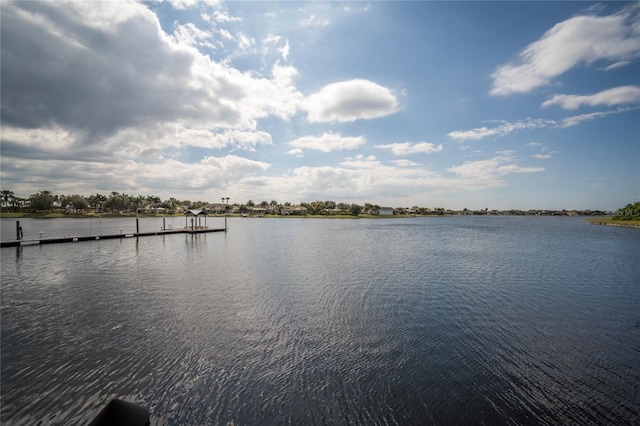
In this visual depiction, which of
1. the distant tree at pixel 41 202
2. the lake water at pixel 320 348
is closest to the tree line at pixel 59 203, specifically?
the distant tree at pixel 41 202

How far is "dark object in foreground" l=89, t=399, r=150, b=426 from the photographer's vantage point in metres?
5.66

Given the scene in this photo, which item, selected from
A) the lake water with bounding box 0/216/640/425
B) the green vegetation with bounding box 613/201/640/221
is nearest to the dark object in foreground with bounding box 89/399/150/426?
the lake water with bounding box 0/216/640/425

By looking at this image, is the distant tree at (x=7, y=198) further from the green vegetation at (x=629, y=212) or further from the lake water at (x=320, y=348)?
the green vegetation at (x=629, y=212)

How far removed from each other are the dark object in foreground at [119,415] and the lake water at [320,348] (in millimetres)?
1437

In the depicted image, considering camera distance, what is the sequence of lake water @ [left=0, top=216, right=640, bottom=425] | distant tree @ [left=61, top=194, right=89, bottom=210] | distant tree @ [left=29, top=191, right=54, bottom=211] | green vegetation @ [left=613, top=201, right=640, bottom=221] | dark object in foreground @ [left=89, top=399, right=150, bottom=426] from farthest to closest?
1. distant tree @ [left=61, top=194, right=89, bottom=210]
2. distant tree @ [left=29, top=191, right=54, bottom=211]
3. green vegetation @ [left=613, top=201, right=640, bottom=221]
4. lake water @ [left=0, top=216, right=640, bottom=425]
5. dark object in foreground @ [left=89, top=399, right=150, bottom=426]

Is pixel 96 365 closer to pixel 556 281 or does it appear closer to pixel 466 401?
pixel 466 401

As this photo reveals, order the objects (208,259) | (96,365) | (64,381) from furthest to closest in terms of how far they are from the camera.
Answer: (208,259)
(96,365)
(64,381)

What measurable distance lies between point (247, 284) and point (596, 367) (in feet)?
59.3

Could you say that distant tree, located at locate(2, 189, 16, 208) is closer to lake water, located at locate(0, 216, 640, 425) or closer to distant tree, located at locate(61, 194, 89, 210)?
distant tree, located at locate(61, 194, 89, 210)

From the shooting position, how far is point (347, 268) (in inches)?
1026

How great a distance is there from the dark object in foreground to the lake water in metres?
1.44

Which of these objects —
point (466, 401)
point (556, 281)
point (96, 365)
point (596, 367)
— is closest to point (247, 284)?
point (96, 365)

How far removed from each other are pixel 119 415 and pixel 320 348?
6725 mm

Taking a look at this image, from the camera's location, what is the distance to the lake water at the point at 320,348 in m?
7.88
